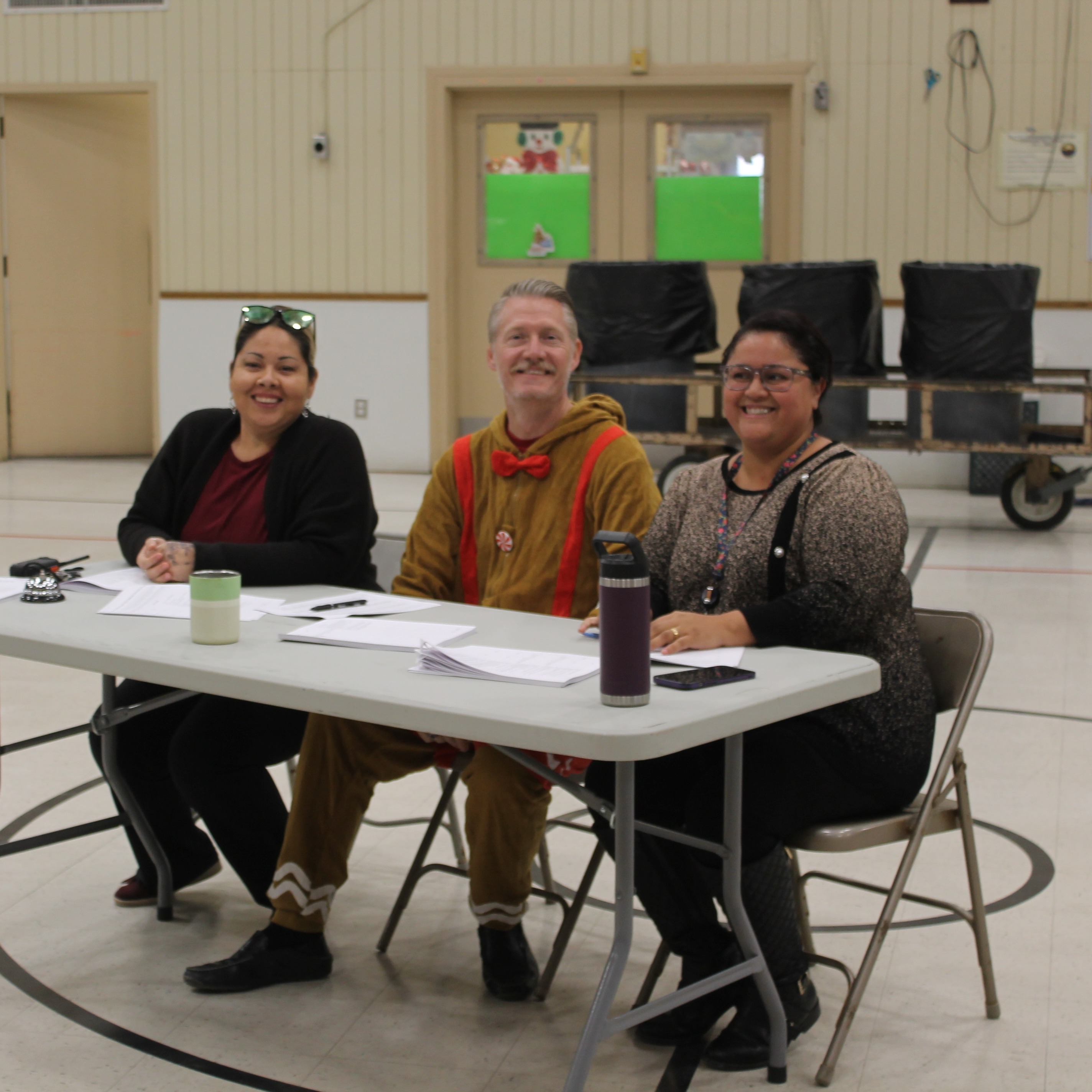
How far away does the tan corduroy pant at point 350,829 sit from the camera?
2.30 metres

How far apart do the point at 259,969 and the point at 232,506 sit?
94 centimetres

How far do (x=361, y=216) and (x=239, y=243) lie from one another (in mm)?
923

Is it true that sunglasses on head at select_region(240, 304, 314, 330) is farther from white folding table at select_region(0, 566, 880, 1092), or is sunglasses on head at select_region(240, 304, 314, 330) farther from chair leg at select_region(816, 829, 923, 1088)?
chair leg at select_region(816, 829, 923, 1088)

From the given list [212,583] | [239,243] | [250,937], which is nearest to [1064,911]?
[250,937]

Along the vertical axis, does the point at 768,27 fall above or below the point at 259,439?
above

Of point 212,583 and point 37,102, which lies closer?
point 212,583

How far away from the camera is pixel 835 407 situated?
25.1 feet

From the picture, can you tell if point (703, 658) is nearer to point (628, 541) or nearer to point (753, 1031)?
point (628, 541)

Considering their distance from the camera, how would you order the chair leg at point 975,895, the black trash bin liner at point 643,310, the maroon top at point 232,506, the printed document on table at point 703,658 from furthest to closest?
the black trash bin liner at point 643,310 → the maroon top at point 232,506 → the chair leg at point 975,895 → the printed document on table at point 703,658

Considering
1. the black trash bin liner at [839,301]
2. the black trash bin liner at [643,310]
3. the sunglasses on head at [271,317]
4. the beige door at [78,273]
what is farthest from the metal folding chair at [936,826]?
the beige door at [78,273]

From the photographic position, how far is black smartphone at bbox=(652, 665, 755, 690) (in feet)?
5.84

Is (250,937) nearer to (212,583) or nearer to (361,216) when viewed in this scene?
(212,583)

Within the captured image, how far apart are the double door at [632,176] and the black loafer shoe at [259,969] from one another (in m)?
7.50

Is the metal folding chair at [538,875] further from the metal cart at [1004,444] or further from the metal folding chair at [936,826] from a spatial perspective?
the metal cart at [1004,444]
